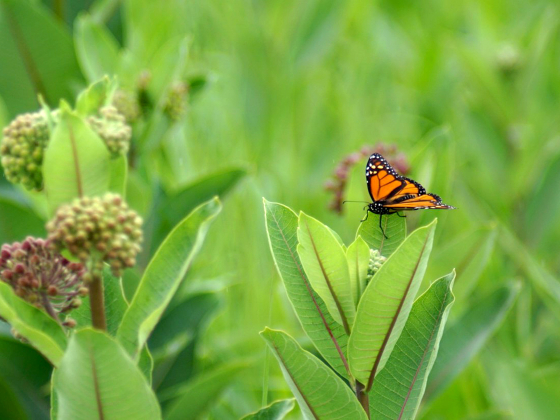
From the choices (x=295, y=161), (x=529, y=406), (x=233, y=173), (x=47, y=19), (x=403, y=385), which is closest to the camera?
(x=403, y=385)

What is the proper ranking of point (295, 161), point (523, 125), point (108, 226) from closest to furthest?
point (108, 226), point (523, 125), point (295, 161)

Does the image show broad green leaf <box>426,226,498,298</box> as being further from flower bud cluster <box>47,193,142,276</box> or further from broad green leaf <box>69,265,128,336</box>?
flower bud cluster <box>47,193,142,276</box>

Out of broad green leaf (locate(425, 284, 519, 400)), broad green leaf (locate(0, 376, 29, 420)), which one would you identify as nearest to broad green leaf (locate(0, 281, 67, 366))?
broad green leaf (locate(0, 376, 29, 420))

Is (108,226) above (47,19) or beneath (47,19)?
beneath

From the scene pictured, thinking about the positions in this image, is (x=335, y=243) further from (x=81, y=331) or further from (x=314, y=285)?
(x=81, y=331)

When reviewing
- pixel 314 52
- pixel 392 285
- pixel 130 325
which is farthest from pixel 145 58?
pixel 314 52

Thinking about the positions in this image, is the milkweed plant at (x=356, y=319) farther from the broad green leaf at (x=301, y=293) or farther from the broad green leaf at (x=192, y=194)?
the broad green leaf at (x=192, y=194)
